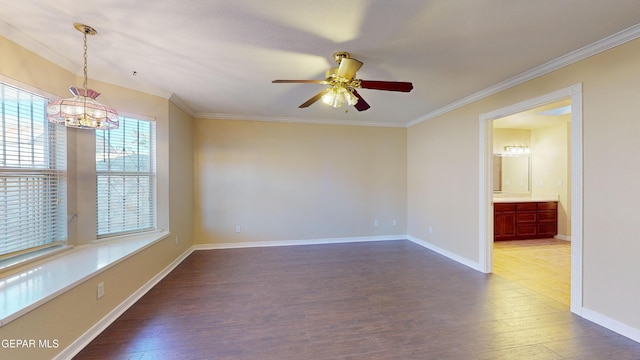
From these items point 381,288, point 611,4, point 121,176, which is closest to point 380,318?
point 381,288

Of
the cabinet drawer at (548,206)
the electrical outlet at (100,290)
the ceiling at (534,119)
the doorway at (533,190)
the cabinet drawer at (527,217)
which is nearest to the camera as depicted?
the electrical outlet at (100,290)

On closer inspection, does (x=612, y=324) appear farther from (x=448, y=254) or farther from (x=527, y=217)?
(x=527, y=217)

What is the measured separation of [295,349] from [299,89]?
2.86 metres

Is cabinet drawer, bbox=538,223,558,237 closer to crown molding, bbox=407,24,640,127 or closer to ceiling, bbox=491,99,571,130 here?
ceiling, bbox=491,99,571,130

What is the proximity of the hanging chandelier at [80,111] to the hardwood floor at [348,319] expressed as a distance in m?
1.81

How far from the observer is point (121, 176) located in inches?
124

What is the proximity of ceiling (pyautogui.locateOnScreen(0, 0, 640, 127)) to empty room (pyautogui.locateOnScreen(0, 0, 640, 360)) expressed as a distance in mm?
18

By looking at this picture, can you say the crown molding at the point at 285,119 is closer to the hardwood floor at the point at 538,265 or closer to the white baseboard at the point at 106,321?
the white baseboard at the point at 106,321

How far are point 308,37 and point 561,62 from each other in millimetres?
2586

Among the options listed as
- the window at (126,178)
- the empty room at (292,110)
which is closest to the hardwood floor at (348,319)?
the empty room at (292,110)

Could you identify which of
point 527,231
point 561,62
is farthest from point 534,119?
point 561,62

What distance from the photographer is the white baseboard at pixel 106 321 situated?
1876 millimetres

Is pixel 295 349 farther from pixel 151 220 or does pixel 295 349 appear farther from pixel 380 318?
pixel 151 220

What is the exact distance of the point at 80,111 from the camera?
195 cm
